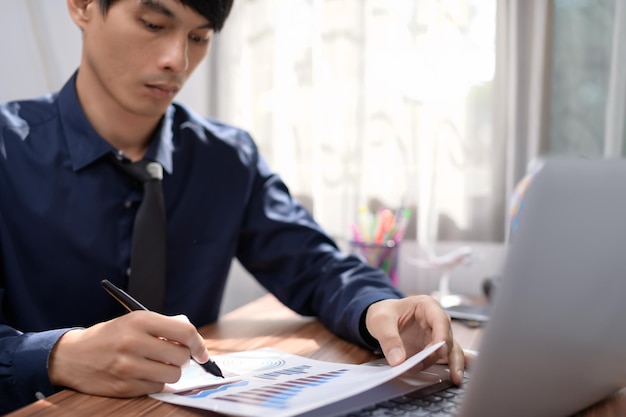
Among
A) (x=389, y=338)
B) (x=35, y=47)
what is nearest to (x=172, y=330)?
(x=389, y=338)

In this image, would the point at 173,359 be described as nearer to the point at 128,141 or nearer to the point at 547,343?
the point at 547,343

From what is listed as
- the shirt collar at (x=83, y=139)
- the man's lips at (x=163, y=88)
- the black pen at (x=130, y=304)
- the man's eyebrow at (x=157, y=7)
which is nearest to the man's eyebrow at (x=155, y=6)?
the man's eyebrow at (x=157, y=7)

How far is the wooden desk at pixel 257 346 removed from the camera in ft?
2.09

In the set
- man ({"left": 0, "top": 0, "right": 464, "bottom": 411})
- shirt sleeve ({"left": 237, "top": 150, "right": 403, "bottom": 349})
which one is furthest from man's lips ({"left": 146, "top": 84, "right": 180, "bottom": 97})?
shirt sleeve ({"left": 237, "top": 150, "right": 403, "bottom": 349})

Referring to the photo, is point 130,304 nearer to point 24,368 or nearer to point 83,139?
point 24,368

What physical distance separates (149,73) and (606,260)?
0.83 m

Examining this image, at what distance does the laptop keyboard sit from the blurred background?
96 centimetres

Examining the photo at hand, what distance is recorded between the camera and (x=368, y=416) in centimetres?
60

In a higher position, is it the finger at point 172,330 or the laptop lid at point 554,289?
the laptop lid at point 554,289

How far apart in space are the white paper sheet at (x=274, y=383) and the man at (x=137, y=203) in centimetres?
9

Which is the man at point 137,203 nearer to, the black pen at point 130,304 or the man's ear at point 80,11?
the man's ear at point 80,11

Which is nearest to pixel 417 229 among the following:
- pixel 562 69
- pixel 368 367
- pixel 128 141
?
pixel 562 69

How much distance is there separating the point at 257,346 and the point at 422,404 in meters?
0.36

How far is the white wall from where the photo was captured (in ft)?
4.81
